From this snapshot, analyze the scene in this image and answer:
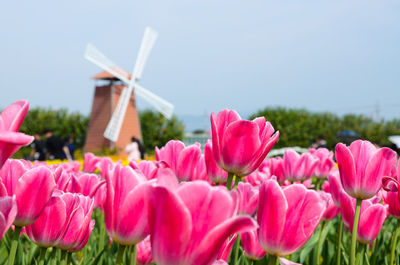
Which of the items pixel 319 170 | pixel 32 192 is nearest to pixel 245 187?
pixel 32 192

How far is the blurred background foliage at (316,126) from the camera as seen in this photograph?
2366cm

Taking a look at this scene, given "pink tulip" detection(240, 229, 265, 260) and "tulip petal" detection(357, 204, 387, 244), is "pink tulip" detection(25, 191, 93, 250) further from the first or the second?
"tulip petal" detection(357, 204, 387, 244)

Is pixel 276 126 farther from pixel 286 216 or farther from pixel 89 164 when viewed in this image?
Answer: pixel 286 216

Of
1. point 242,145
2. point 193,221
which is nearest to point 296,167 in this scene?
point 242,145

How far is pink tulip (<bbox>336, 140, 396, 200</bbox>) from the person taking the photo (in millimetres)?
1372

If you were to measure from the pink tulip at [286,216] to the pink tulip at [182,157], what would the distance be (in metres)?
0.67

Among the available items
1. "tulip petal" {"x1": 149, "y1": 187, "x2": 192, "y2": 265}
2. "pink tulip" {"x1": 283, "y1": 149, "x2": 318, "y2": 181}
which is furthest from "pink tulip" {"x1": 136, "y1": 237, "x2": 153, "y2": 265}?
"pink tulip" {"x1": 283, "y1": 149, "x2": 318, "y2": 181}

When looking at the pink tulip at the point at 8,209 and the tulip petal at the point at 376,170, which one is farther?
the tulip petal at the point at 376,170

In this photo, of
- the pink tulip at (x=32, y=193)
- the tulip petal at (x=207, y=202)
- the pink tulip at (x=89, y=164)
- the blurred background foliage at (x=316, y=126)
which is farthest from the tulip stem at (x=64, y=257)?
the blurred background foliage at (x=316, y=126)

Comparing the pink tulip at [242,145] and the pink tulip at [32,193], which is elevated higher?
the pink tulip at [242,145]

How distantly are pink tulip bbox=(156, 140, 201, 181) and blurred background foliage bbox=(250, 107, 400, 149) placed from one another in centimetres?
2120

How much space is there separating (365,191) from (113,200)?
0.84 metres

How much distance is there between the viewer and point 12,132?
72 cm

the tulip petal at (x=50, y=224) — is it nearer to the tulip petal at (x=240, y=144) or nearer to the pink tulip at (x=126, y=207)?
the pink tulip at (x=126, y=207)
